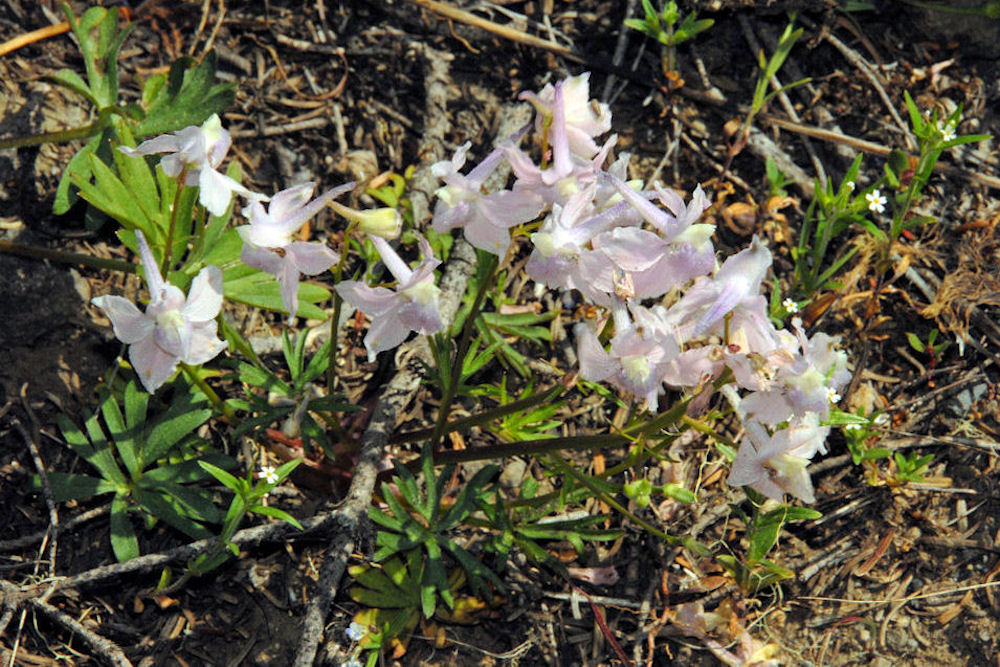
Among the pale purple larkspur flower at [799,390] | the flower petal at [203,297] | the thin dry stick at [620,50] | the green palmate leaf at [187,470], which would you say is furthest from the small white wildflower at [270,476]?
the thin dry stick at [620,50]

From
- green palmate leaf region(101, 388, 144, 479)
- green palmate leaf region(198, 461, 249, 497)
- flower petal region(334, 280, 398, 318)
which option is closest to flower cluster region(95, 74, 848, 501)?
flower petal region(334, 280, 398, 318)

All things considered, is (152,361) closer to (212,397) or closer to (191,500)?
(212,397)

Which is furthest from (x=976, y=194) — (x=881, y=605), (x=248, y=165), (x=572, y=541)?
(x=248, y=165)

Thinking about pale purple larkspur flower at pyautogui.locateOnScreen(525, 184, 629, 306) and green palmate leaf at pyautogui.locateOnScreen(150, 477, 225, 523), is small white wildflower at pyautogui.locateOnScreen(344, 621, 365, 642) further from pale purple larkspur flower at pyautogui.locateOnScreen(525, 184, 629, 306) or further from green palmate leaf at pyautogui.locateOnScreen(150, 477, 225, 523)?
pale purple larkspur flower at pyautogui.locateOnScreen(525, 184, 629, 306)

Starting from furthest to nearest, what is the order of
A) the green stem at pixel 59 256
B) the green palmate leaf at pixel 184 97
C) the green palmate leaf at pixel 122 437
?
the green palmate leaf at pixel 184 97 < the green stem at pixel 59 256 < the green palmate leaf at pixel 122 437

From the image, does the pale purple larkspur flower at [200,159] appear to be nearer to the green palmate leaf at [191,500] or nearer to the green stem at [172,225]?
the green stem at [172,225]
